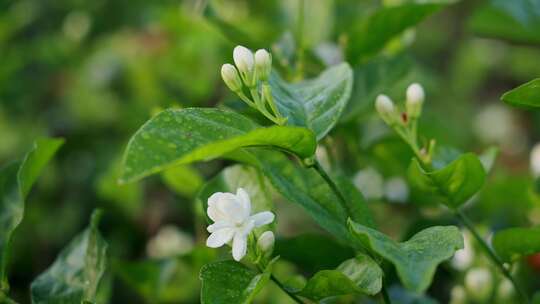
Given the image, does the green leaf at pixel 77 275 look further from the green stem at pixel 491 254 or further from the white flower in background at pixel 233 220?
the green stem at pixel 491 254

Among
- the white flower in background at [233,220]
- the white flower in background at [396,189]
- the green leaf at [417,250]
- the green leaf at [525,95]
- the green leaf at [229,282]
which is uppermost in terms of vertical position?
the green leaf at [525,95]

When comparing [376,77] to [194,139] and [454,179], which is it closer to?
[454,179]

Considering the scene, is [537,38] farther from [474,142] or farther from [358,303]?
[474,142]

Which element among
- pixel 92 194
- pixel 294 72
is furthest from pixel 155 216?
pixel 294 72

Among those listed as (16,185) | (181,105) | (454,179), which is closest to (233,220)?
(454,179)

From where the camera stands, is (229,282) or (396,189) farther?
(396,189)

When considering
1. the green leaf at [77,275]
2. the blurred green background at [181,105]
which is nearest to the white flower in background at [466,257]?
the blurred green background at [181,105]
